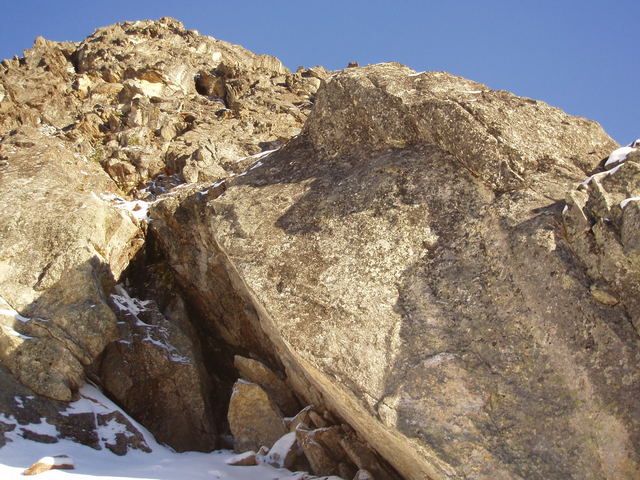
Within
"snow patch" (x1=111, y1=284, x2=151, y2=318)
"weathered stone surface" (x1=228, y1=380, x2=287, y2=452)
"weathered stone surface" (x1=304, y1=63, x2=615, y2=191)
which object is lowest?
"weathered stone surface" (x1=228, y1=380, x2=287, y2=452)

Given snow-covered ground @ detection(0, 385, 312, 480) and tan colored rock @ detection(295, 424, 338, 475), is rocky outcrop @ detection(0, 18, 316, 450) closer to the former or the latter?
snow-covered ground @ detection(0, 385, 312, 480)

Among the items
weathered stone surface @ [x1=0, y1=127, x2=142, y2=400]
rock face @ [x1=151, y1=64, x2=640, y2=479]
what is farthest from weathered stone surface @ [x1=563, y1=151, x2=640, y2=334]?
weathered stone surface @ [x1=0, y1=127, x2=142, y2=400]

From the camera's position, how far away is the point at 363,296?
27.9 feet

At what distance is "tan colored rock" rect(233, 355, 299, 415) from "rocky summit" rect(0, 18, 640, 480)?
0.03m

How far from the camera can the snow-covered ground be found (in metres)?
8.21

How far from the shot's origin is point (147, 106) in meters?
24.6

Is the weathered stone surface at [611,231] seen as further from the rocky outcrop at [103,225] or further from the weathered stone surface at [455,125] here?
the rocky outcrop at [103,225]

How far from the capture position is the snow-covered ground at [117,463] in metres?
8.21

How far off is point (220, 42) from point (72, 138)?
2511 cm

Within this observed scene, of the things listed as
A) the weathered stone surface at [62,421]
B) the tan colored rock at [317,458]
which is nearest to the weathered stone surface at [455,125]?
the tan colored rock at [317,458]

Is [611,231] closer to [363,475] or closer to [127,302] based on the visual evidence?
[363,475]

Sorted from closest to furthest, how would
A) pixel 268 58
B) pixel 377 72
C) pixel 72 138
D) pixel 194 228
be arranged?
pixel 377 72, pixel 194 228, pixel 72 138, pixel 268 58

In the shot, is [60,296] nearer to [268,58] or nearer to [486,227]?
[486,227]

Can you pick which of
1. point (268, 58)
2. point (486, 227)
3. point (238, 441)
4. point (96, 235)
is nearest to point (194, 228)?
point (96, 235)
